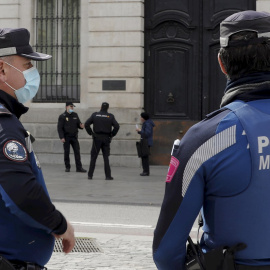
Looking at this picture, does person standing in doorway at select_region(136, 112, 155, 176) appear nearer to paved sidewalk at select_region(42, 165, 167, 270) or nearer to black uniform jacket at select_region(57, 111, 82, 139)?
paved sidewalk at select_region(42, 165, 167, 270)

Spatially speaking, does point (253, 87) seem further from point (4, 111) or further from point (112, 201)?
point (112, 201)

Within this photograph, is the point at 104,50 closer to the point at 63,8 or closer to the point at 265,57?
the point at 63,8

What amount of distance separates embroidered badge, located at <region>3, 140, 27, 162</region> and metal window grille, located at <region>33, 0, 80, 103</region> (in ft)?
61.7

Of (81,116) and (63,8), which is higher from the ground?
(63,8)

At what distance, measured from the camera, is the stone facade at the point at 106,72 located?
21156 mm

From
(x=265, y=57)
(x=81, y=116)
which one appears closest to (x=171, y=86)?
(x=81, y=116)

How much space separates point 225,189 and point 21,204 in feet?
2.83

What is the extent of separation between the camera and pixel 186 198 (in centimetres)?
274

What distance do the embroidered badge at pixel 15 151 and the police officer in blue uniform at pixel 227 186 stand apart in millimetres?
676

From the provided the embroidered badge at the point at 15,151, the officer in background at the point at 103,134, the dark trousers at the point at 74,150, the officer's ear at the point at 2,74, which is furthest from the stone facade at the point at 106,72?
the embroidered badge at the point at 15,151

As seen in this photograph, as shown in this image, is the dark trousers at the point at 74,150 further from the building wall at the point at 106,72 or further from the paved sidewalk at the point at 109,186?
the building wall at the point at 106,72

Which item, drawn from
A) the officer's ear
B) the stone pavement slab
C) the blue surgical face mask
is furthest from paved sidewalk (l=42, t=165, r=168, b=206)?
the officer's ear

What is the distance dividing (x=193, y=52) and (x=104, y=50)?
2508mm

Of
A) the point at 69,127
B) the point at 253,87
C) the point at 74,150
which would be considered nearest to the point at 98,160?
the point at 74,150
